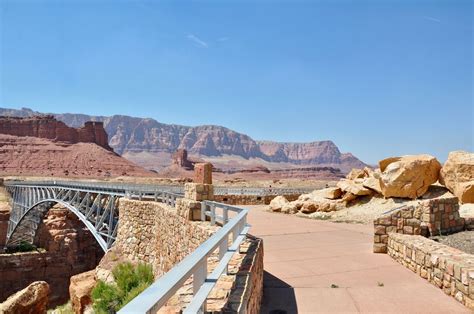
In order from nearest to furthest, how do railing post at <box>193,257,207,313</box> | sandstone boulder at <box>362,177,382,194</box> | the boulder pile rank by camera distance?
railing post at <box>193,257,207,313</box>, the boulder pile, sandstone boulder at <box>362,177,382,194</box>

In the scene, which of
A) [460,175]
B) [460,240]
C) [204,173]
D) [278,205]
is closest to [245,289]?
[460,240]

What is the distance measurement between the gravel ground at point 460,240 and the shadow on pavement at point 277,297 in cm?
411

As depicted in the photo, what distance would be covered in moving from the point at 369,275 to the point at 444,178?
32.4 ft

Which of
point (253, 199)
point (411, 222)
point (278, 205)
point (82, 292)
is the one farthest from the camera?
point (253, 199)

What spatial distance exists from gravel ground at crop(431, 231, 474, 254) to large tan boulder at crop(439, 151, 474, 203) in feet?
14.5

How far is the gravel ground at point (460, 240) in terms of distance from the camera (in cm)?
852

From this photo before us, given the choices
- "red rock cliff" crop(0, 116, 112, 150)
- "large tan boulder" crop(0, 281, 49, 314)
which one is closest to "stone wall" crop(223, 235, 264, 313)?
"large tan boulder" crop(0, 281, 49, 314)

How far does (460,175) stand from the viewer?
1472 centimetres

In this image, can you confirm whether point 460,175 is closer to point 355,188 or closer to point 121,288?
point 355,188

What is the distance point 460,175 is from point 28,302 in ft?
54.2

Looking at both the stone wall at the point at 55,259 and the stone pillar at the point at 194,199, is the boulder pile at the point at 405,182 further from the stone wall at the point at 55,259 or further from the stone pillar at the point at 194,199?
the stone wall at the point at 55,259

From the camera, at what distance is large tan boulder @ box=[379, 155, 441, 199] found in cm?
1620

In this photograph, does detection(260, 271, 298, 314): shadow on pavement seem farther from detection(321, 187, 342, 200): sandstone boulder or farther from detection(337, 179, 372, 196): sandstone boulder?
detection(321, 187, 342, 200): sandstone boulder

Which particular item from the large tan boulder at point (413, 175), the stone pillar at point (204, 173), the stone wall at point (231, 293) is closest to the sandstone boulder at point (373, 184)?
the large tan boulder at point (413, 175)
